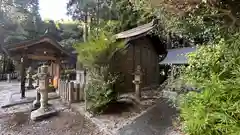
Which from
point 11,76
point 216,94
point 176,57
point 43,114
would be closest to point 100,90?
point 43,114

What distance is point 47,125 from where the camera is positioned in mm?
5414

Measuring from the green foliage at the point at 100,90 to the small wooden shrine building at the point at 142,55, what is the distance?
106 inches

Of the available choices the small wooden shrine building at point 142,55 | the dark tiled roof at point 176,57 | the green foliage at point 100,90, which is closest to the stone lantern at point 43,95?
the green foliage at point 100,90

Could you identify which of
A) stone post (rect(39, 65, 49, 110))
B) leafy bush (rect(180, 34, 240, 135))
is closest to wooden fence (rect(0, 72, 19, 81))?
stone post (rect(39, 65, 49, 110))

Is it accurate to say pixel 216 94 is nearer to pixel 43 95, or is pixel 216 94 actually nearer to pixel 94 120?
pixel 94 120

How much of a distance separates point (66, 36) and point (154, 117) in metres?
20.0

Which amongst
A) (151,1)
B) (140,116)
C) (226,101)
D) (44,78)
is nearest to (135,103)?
(140,116)

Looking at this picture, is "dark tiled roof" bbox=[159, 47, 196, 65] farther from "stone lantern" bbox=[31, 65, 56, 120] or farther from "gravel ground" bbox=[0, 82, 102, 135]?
"stone lantern" bbox=[31, 65, 56, 120]

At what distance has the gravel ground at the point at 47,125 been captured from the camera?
16.1ft

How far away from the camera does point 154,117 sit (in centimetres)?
552

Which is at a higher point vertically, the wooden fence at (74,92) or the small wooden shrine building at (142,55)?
the small wooden shrine building at (142,55)

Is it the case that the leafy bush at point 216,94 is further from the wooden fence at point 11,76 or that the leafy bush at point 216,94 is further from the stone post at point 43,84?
the wooden fence at point 11,76

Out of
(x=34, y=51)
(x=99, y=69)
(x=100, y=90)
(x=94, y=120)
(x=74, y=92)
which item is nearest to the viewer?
(x=94, y=120)

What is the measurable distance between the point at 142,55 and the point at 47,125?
7.11 metres
